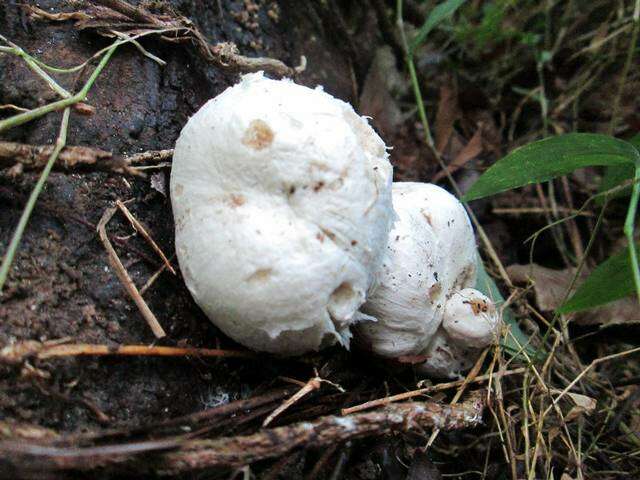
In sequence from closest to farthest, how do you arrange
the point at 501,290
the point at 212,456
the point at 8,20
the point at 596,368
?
the point at 212,456 → the point at 8,20 → the point at 596,368 → the point at 501,290

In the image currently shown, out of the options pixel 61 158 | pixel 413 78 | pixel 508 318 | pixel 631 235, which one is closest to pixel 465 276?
pixel 508 318

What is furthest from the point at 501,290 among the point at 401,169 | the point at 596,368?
the point at 401,169

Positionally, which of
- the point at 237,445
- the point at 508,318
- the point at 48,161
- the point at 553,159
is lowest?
the point at 508,318

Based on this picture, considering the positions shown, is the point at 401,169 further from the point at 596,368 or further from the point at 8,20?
the point at 8,20

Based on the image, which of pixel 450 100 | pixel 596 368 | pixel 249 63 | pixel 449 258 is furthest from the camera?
pixel 450 100

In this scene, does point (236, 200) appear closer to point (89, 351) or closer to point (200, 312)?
point (200, 312)
